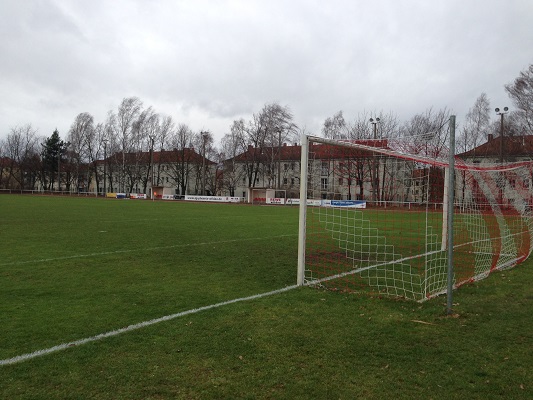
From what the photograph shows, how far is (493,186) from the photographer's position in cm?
1065

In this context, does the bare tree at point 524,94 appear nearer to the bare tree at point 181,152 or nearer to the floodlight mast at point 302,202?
the floodlight mast at point 302,202

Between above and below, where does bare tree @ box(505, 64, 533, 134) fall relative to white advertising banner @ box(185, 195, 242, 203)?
above

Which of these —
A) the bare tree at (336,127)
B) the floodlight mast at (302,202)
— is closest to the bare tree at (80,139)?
the bare tree at (336,127)

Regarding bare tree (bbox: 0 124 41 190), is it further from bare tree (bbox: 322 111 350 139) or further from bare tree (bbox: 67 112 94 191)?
bare tree (bbox: 322 111 350 139)

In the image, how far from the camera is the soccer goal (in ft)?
22.6

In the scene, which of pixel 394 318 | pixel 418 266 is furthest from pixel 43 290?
pixel 418 266

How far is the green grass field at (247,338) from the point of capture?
3.24 m

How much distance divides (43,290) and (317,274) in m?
4.89

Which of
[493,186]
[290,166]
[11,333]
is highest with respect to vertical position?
[290,166]

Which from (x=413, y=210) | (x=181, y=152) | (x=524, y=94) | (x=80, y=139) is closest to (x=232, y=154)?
(x=181, y=152)

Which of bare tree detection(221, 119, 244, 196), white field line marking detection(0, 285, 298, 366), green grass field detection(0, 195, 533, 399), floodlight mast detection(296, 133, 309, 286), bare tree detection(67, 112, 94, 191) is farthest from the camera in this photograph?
bare tree detection(67, 112, 94, 191)

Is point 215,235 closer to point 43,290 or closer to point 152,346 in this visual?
point 43,290

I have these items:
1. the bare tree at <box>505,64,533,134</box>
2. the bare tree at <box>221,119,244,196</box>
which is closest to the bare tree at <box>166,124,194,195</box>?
the bare tree at <box>221,119,244,196</box>

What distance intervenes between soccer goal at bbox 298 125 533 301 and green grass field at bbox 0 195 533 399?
862mm
